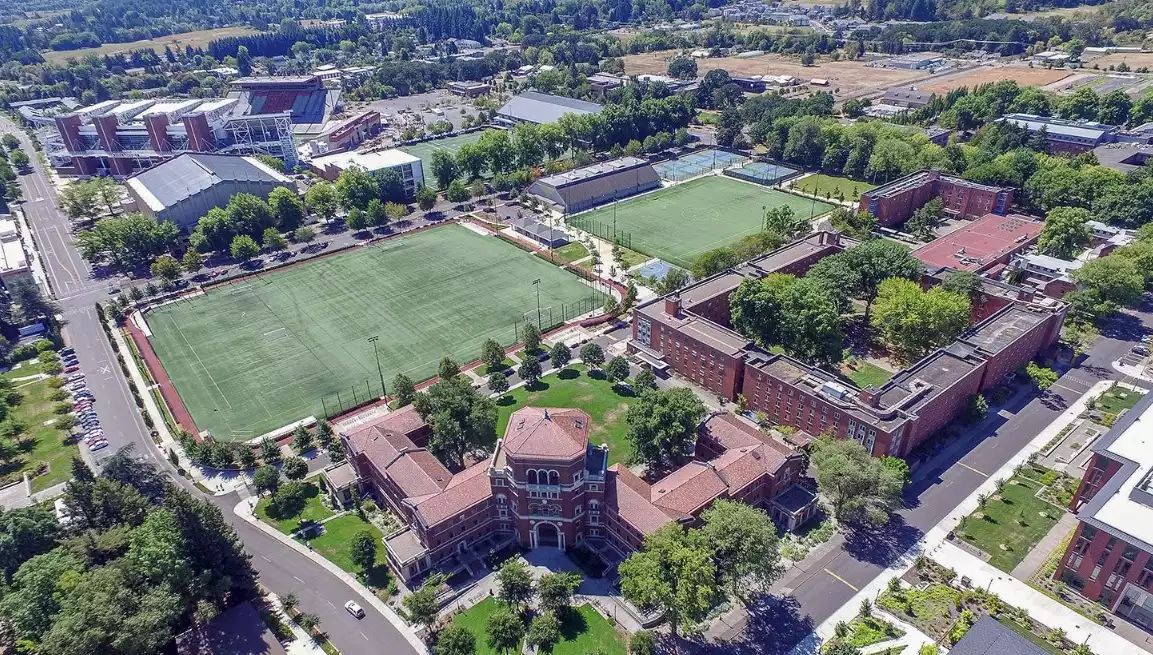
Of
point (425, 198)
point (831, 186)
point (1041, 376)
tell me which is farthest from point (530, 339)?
point (831, 186)

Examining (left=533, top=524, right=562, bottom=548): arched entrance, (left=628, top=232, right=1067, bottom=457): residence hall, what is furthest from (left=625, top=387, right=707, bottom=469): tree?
(left=628, top=232, right=1067, bottom=457): residence hall

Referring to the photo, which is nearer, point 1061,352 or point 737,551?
point 737,551

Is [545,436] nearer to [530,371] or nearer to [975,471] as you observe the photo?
[530,371]

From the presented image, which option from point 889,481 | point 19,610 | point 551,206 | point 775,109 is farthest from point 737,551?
point 775,109

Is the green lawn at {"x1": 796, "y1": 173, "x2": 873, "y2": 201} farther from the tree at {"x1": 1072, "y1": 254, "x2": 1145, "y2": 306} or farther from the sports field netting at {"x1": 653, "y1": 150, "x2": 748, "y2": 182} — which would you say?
the tree at {"x1": 1072, "y1": 254, "x2": 1145, "y2": 306}

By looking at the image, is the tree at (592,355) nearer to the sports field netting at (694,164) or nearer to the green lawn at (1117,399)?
the green lawn at (1117,399)

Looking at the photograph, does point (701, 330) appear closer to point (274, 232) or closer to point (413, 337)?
point (413, 337)

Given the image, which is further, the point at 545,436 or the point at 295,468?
the point at 295,468
